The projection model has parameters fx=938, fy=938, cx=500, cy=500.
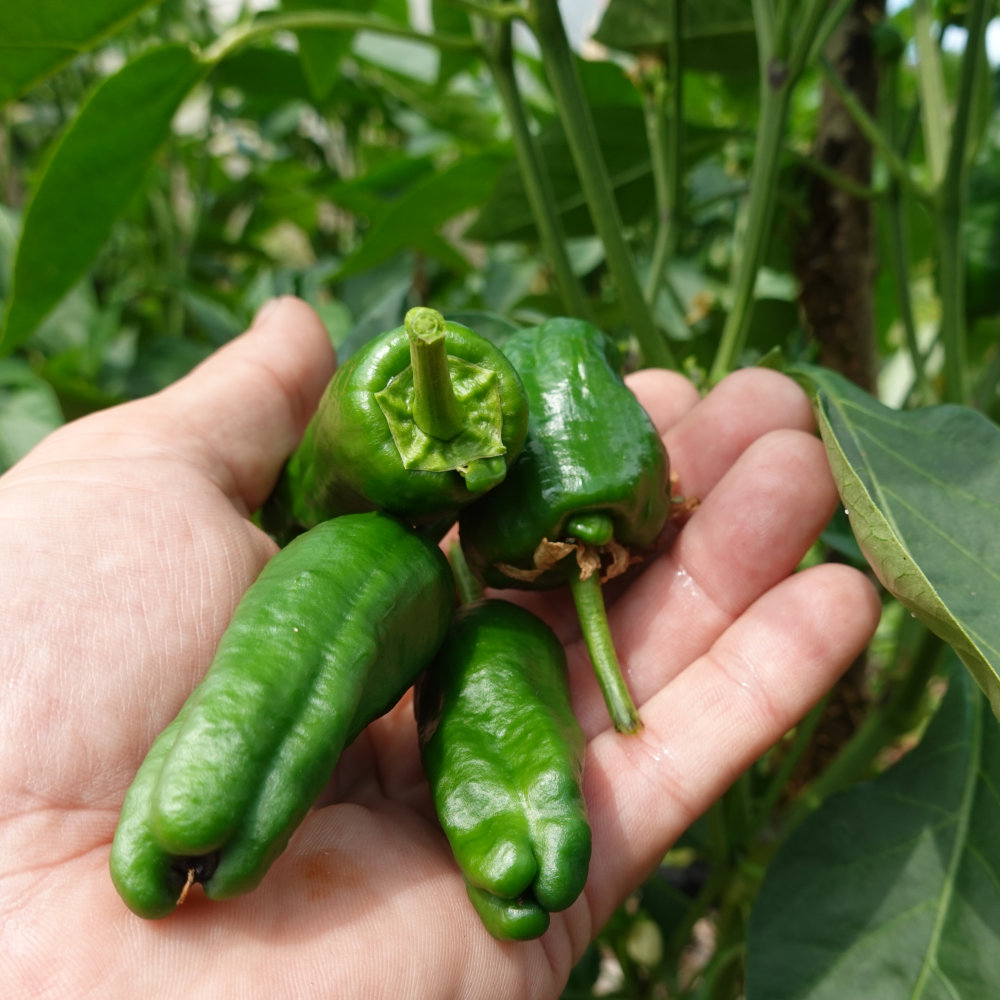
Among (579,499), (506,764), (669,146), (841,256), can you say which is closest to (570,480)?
(579,499)

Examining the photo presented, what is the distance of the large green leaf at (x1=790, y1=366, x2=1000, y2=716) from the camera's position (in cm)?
71

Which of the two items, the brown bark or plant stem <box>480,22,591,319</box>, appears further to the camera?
the brown bark

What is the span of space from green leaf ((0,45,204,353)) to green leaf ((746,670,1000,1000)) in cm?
111

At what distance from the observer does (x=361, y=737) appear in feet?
3.37

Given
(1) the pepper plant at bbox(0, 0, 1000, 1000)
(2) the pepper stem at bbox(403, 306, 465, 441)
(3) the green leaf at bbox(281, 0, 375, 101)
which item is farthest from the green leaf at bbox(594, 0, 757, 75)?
(2) the pepper stem at bbox(403, 306, 465, 441)

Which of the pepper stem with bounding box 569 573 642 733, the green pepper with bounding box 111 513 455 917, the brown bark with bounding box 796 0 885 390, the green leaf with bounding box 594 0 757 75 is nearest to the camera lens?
the green pepper with bounding box 111 513 455 917

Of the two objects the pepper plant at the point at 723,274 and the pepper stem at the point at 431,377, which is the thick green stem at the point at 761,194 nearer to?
the pepper plant at the point at 723,274

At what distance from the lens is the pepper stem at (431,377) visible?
2.48 feet

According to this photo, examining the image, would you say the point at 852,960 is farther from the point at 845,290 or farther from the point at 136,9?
the point at 136,9

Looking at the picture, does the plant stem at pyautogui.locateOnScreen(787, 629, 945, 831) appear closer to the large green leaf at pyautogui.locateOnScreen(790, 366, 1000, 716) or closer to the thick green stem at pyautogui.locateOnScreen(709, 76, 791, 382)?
the large green leaf at pyautogui.locateOnScreen(790, 366, 1000, 716)

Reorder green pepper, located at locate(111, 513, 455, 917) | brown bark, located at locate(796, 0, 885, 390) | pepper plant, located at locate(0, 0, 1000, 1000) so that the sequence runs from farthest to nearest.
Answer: brown bark, located at locate(796, 0, 885, 390), pepper plant, located at locate(0, 0, 1000, 1000), green pepper, located at locate(111, 513, 455, 917)

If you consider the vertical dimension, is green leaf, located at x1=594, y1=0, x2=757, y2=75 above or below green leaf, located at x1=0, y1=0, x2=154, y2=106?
below

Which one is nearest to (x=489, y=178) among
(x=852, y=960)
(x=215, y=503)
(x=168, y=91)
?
(x=168, y=91)

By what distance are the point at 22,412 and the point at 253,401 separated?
48cm
